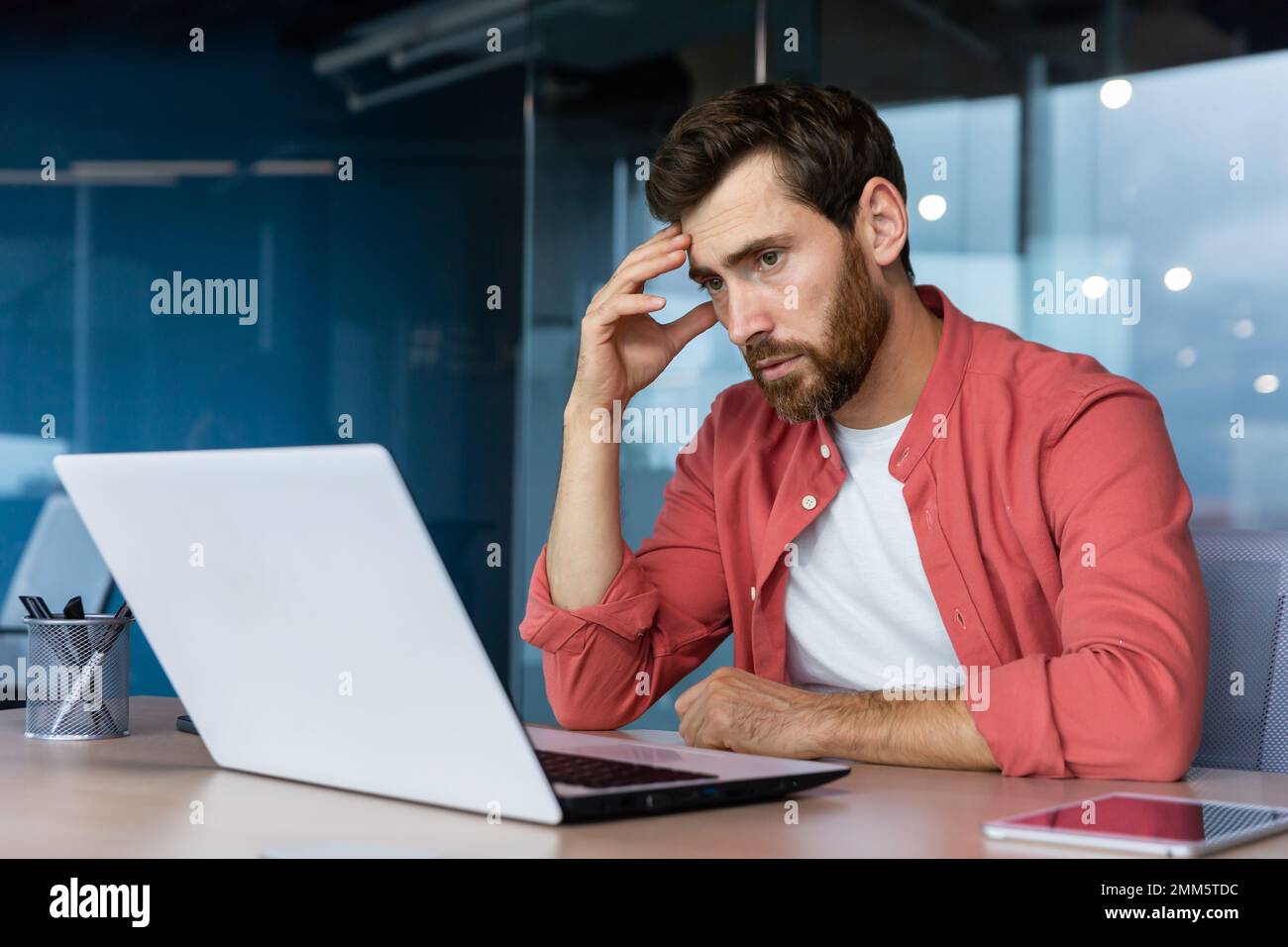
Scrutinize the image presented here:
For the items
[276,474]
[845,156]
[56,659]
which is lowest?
[56,659]

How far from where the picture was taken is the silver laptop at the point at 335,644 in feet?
2.76

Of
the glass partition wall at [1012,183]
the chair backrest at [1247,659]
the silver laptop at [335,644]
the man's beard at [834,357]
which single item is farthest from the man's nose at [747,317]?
the glass partition wall at [1012,183]

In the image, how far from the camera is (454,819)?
0.93 meters

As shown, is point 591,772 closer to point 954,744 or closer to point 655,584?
point 954,744

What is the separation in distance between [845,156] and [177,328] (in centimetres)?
238

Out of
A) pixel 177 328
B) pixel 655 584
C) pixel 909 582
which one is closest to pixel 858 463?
pixel 909 582

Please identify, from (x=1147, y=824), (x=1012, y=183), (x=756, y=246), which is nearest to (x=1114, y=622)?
(x=1147, y=824)

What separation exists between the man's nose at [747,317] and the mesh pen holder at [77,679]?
0.78 metres

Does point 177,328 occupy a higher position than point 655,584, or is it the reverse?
point 177,328

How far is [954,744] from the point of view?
1.22 metres

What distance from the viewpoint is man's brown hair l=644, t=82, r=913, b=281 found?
68.1 inches

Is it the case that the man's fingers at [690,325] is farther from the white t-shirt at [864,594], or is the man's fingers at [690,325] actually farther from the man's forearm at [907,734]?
the man's forearm at [907,734]
